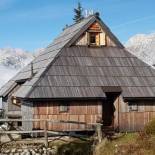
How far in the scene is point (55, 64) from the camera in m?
30.9

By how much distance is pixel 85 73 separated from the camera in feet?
102

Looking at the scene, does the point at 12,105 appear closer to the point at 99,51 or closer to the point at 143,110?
the point at 99,51

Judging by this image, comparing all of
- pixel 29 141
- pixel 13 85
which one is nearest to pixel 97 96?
pixel 29 141

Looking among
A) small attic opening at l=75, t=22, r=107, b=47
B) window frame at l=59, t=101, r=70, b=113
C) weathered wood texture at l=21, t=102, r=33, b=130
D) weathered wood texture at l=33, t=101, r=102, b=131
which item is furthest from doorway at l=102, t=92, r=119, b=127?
weathered wood texture at l=21, t=102, r=33, b=130

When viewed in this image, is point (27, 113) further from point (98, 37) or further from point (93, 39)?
point (98, 37)


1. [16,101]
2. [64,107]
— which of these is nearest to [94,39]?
[64,107]

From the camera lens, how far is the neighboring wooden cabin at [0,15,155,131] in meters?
28.9

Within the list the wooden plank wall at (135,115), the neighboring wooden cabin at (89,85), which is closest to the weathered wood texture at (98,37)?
the neighboring wooden cabin at (89,85)

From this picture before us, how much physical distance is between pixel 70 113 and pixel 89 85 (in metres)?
2.34

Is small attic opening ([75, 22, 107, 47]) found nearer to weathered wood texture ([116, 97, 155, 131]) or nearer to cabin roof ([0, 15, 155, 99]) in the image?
cabin roof ([0, 15, 155, 99])

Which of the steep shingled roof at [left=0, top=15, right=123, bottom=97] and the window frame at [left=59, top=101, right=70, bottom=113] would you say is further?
the steep shingled roof at [left=0, top=15, right=123, bottom=97]

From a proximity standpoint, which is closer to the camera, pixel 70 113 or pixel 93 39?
pixel 70 113

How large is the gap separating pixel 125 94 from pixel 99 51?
4813 millimetres

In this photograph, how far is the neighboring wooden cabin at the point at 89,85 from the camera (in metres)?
28.9
